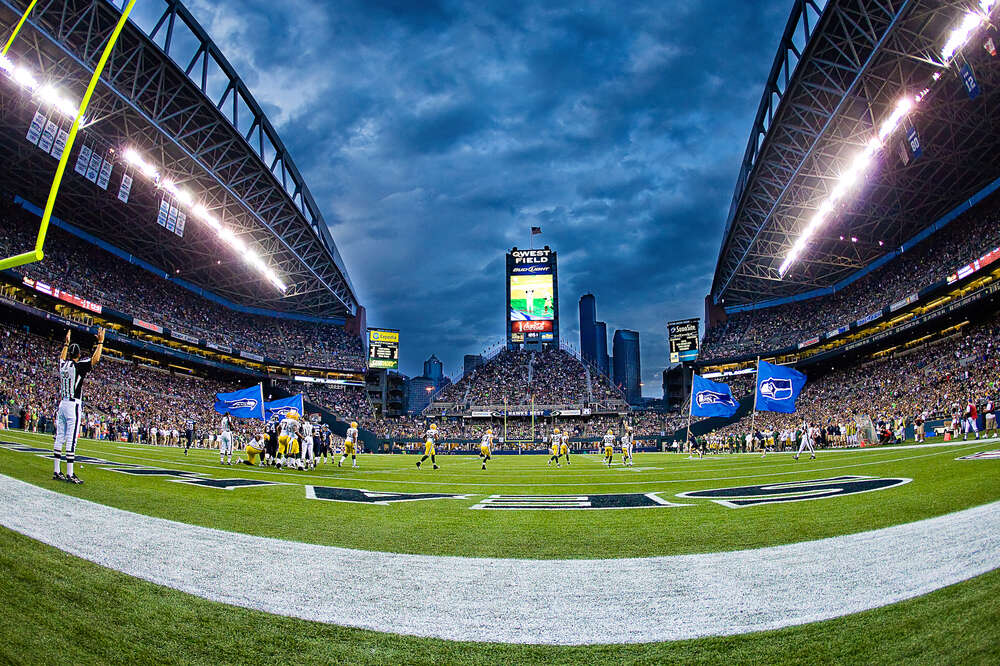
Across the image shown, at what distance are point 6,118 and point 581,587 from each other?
43.6 metres

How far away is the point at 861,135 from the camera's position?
32.0 meters

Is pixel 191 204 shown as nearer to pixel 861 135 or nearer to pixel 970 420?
pixel 861 135

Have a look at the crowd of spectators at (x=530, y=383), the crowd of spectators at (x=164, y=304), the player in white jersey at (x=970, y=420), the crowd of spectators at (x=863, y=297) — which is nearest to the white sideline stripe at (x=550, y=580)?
the player in white jersey at (x=970, y=420)

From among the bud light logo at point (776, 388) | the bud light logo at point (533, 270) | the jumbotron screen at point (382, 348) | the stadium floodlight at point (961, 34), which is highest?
the bud light logo at point (533, 270)

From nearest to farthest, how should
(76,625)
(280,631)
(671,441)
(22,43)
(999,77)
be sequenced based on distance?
(76,625) < (280,631) < (22,43) < (999,77) < (671,441)

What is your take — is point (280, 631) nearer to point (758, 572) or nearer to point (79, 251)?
point (758, 572)

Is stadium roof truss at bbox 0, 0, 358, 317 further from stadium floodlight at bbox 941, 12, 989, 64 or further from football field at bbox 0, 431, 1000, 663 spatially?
stadium floodlight at bbox 941, 12, 989, 64

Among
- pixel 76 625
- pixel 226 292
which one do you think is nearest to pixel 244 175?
pixel 226 292

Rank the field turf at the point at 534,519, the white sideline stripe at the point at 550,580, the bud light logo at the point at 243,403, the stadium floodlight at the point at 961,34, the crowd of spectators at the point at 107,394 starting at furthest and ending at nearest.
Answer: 1. the crowd of spectators at the point at 107,394
2. the stadium floodlight at the point at 961,34
3. the bud light logo at the point at 243,403
4. the field turf at the point at 534,519
5. the white sideline stripe at the point at 550,580

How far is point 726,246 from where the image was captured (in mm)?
53312

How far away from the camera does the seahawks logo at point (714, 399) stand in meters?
23.5

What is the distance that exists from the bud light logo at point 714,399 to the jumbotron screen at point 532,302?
4422 cm

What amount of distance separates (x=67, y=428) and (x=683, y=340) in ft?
241

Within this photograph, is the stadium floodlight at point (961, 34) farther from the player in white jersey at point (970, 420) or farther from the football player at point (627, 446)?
the football player at point (627, 446)
